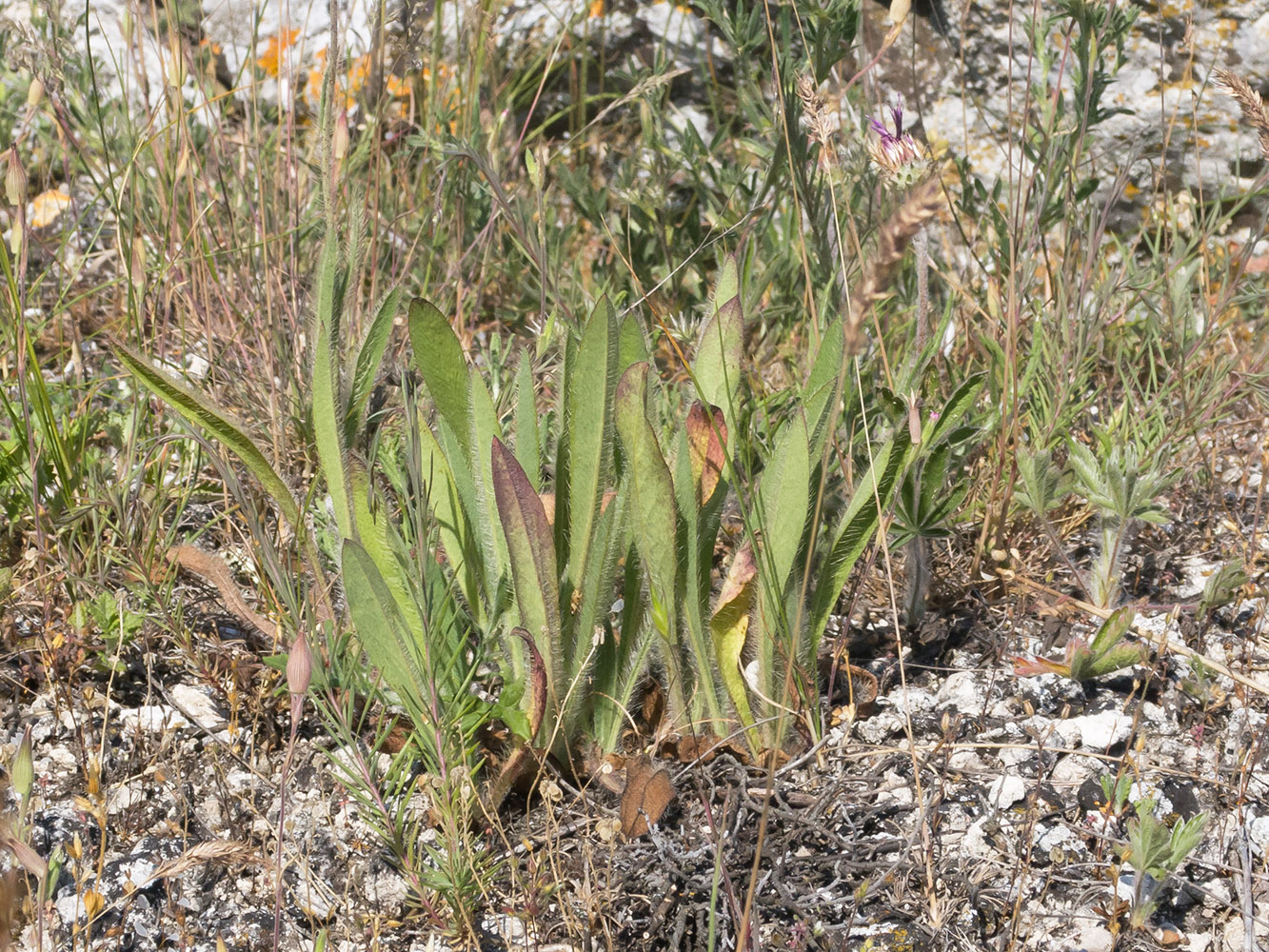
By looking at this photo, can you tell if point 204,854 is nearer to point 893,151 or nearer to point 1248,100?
point 893,151

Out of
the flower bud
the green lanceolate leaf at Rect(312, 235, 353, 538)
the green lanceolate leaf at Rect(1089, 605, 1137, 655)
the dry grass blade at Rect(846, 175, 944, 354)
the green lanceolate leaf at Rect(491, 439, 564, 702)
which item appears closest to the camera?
the dry grass blade at Rect(846, 175, 944, 354)

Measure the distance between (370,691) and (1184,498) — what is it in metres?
1.62

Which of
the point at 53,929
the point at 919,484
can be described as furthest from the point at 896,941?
the point at 53,929

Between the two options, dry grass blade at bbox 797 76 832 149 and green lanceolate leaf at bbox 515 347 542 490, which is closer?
dry grass blade at bbox 797 76 832 149

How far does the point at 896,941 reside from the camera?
1.33 meters

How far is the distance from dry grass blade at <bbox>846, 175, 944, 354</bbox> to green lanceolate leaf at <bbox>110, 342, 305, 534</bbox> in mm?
863

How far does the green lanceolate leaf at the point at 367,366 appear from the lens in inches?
62.6

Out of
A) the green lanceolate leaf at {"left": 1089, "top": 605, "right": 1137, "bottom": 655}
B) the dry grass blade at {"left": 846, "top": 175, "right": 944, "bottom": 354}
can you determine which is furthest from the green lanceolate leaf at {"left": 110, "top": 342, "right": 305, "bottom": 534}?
the green lanceolate leaf at {"left": 1089, "top": 605, "right": 1137, "bottom": 655}

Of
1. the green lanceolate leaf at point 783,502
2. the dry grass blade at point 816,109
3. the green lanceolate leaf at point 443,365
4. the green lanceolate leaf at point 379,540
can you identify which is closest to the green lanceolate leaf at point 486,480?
the green lanceolate leaf at point 443,365

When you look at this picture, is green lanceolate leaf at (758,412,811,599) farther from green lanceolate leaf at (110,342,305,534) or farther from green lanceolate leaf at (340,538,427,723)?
green lanceolate leaf at (110,342,305,534)

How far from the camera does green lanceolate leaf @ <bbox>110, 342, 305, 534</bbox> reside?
1.56 m

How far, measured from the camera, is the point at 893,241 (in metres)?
1.05

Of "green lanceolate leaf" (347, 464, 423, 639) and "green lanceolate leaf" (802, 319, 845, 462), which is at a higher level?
"green lanceolate leaf" (802, 319, 845, 462)

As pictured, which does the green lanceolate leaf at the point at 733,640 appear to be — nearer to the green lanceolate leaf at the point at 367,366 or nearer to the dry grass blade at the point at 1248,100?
the green lanceolate leaf at the point at 367,366
